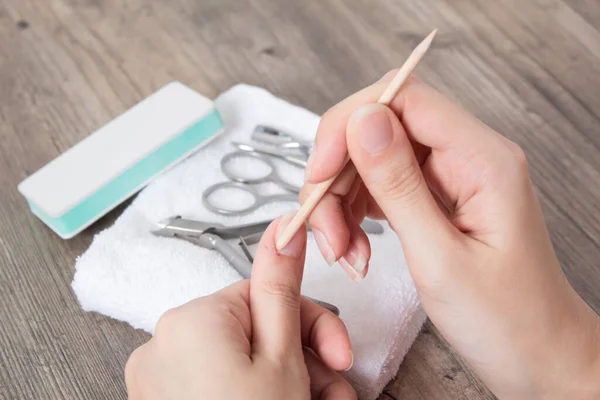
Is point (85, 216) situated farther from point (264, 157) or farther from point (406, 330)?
point (406, 330)

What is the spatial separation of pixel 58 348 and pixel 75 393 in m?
0.05

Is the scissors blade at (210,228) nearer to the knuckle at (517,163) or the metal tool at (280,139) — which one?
the metal tool at (280,139)

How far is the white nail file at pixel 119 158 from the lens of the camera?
63 centimetres

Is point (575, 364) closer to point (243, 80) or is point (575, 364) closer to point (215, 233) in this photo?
point (215, 233)

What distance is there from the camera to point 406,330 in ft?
1.81

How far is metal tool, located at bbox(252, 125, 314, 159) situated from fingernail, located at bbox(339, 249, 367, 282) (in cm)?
19

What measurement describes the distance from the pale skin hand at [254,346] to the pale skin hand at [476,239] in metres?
0.08

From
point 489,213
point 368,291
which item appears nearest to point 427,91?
point 489,213

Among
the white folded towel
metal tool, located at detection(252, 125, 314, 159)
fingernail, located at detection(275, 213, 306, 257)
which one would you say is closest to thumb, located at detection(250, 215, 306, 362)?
fingernail, located at detection(275, 213, 306, 257)

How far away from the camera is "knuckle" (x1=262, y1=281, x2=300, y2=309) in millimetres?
442

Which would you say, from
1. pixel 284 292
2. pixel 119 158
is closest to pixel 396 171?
pixel 284 292

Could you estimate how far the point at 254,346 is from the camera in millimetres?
426

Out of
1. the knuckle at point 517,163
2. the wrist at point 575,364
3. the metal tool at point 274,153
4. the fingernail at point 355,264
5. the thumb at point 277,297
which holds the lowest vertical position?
the metal tool at point 274,153

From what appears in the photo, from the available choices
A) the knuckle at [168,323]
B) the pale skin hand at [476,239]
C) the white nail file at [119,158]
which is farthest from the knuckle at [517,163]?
the white nail file at [119,158]
